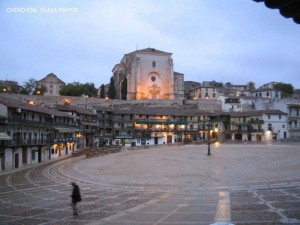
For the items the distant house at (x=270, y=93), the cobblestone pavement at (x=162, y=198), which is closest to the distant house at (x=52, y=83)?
the distant house at (x=270, y=93)

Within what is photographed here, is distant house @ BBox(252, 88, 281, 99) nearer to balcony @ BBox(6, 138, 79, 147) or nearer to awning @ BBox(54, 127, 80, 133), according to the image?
awning @ BBox(54, 127, 80, 133)

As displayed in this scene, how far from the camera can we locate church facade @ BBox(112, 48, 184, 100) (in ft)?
447

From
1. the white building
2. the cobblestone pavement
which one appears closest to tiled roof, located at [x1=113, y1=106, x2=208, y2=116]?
the white building

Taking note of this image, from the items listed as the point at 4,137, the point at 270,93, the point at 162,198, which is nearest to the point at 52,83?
the point at 270,93

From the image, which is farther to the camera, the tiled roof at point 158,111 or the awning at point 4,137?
the tiled roof at point 158,111

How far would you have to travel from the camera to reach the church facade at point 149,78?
447 feet

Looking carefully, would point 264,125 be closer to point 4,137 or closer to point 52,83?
point 4,137

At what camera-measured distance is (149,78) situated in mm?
139625

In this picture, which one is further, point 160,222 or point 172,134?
point 172,134

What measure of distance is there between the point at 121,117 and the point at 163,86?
126 ft

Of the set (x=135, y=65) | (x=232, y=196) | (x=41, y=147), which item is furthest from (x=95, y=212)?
(x=135, y=65)

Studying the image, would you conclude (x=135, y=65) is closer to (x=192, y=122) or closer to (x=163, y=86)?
(x=163, y=86)

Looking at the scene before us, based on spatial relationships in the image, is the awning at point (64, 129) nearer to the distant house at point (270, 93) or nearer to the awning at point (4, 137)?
the awning at point (4, 137)

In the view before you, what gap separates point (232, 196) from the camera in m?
24.3
